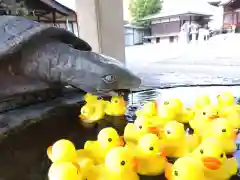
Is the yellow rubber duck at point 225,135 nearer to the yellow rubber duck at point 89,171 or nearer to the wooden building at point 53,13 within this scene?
the yellow rubber duck at point 89,171

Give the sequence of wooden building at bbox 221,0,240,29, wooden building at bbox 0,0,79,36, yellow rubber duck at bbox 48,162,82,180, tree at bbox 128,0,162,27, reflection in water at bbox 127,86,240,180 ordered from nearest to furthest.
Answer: yellow rubber duck at bbox 48,162,82,180, reflection in water at bbox 127,86,240,180, wooden building at bbox 0,0,79,36, tree at bbox 128,0,162,27, wooden building at bbox 221,0,240,29

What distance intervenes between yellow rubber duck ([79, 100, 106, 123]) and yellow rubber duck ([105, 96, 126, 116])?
0.7 inches

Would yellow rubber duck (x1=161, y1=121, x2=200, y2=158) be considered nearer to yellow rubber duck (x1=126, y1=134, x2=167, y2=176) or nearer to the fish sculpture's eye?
yellow rubber duck (x1=126, y1=134, x2=167, y2=176)

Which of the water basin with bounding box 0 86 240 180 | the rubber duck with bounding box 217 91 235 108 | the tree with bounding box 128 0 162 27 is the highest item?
the tree with bounding box 128 0 162 27

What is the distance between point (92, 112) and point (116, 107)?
72 mm

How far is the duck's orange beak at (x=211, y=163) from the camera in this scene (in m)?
0.42

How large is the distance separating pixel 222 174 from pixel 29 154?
0.39 m

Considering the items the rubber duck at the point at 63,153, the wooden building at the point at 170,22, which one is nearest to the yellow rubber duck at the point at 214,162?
the rubber duck at the point at 63,153

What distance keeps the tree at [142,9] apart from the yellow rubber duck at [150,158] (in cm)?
471

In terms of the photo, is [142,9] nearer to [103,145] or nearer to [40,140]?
[40,140]

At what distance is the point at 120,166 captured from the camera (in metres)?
0.42

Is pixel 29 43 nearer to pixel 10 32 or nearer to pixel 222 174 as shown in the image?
pixel 10 32

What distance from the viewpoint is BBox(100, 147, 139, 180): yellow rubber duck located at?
42 centimetres

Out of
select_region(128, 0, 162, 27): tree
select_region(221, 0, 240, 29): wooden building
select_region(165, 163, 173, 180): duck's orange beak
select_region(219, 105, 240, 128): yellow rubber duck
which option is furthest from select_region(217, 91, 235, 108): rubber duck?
select_region(221, 0, 240, 29): wooden building
